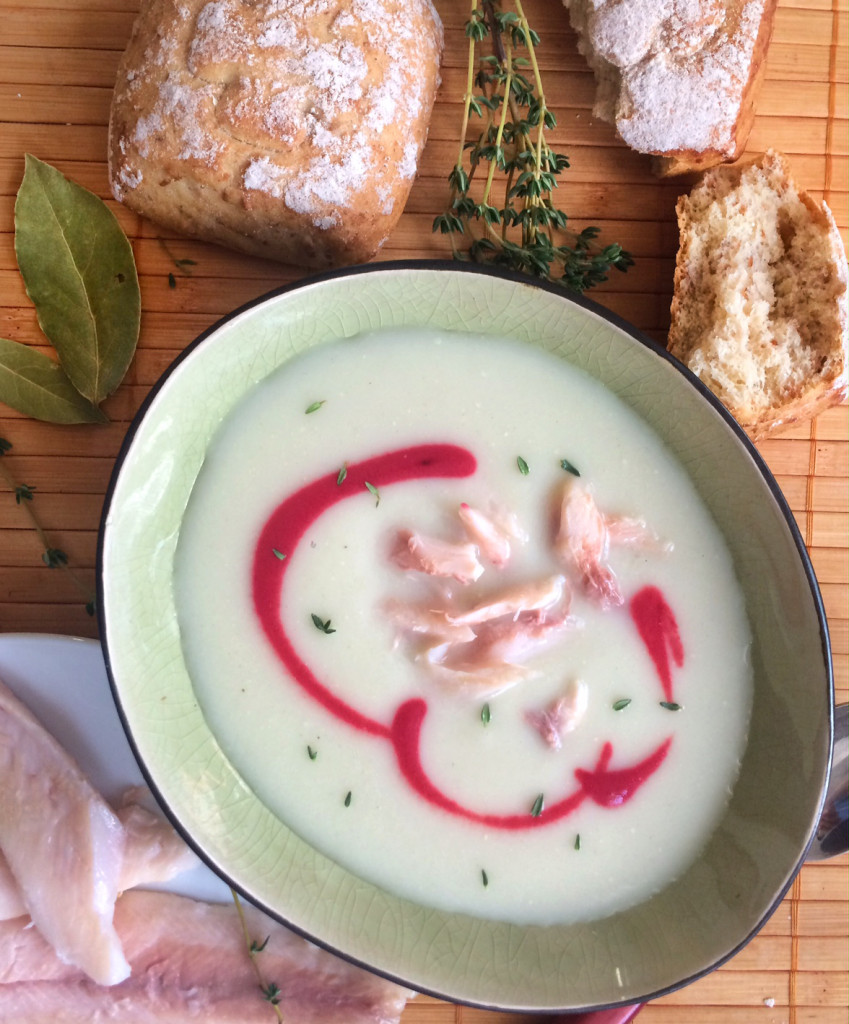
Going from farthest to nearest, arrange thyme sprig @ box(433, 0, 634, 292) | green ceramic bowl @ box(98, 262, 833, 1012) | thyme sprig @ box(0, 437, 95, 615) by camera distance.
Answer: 1. thyme sprig @ box(0, 437, 95, 615)
2. thyme sprig @ box(433, 0, 634, 292)
3. green ceramic bowl @ box(98, 262, 833, 1012)

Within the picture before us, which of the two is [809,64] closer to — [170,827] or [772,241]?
[772,241]

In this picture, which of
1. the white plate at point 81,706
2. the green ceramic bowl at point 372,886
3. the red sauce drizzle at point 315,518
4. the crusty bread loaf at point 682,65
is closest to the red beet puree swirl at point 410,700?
the red sauce drizzle at point 315,518

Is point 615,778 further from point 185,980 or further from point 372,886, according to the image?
point 185,980

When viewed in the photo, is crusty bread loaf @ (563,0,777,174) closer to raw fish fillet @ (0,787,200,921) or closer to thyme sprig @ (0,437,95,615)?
thyme sprig @ (0,437,95,615)

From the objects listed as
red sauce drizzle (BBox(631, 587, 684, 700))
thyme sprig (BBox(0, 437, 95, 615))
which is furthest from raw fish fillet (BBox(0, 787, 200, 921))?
red sauce drizzle (BBox(631, 587, 684, 700))

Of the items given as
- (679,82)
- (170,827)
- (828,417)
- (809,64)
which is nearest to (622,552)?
(828,417)

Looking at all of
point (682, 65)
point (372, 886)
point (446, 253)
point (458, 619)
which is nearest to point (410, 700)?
point (458, 619)

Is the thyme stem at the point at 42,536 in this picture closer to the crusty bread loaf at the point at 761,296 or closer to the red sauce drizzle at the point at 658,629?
the red sauce drizzle at the point at 658,629
